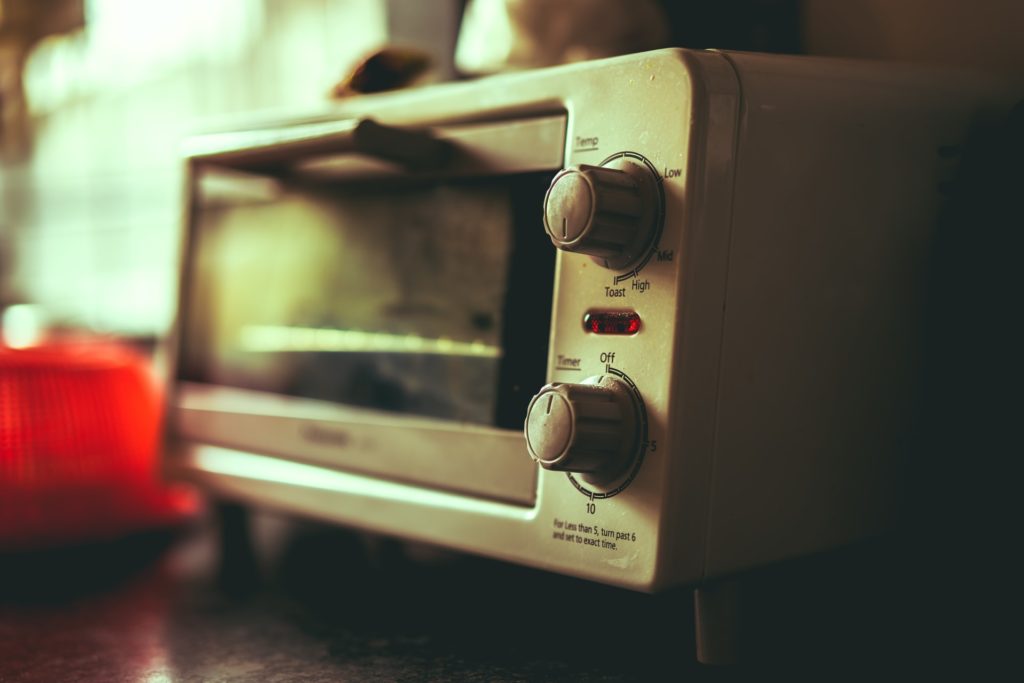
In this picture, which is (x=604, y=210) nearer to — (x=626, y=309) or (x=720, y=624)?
(x=626, y=309)

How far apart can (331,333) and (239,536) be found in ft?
0.75

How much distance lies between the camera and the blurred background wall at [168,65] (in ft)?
2.48

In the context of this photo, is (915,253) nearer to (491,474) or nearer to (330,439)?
(491,474)

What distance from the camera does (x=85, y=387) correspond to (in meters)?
0.92

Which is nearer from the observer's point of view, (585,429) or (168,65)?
(585,429)

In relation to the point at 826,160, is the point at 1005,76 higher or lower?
→ higher

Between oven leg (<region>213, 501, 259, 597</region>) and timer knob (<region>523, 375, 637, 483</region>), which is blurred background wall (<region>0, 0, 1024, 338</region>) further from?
timer knob (<region>523, 375, 637, 483</region>)

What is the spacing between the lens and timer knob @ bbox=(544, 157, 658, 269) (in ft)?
1.60

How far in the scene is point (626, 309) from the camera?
514 mm

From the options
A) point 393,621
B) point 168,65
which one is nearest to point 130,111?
point 168,65

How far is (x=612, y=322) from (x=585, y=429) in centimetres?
7

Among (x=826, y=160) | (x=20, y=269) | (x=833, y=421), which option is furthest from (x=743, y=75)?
(x=20, y=269)

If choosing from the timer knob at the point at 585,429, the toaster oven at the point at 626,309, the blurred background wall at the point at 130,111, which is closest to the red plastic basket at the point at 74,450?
the toaster oven at the point at 626,309

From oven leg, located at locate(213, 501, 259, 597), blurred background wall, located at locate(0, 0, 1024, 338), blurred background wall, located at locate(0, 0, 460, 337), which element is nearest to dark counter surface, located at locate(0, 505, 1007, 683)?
oven leg, located at locate(213, 501, 259, 597)
